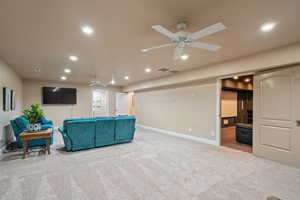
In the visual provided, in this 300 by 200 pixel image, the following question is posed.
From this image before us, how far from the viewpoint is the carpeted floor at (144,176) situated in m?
2.04

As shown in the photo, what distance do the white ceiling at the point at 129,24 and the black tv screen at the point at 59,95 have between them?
4045mm

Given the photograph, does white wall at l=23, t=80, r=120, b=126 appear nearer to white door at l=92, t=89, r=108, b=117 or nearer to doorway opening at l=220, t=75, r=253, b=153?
white door at l=92, t=89, r=108, b=117

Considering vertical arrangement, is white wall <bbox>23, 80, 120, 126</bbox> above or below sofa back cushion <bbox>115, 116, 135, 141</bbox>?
above

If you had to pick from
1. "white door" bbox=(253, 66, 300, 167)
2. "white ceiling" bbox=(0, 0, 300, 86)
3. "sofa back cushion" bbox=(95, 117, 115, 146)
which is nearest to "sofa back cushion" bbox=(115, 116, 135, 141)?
"sofa back cushion" bbox=(95, 117, 115, 146)

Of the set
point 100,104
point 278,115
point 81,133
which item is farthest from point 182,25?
point 100,104

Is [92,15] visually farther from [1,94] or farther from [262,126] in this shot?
[262,126]

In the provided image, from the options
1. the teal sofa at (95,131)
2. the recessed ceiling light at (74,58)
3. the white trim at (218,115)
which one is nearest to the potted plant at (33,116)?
the teal sofa at (95,131)

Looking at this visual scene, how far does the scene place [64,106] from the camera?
7.70m

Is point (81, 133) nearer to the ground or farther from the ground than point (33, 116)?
nearer to the ground

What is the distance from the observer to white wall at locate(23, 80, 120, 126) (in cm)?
687

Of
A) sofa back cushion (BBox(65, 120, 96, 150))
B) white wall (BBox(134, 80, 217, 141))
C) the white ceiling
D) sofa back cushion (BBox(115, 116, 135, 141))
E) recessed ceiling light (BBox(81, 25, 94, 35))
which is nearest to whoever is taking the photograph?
the white ceiling

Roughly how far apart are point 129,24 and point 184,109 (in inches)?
162

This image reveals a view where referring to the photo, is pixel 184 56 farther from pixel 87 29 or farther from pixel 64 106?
pixel 64 106

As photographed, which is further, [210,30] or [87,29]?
[87,29]
